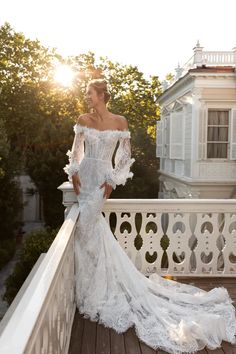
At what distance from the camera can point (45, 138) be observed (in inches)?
647

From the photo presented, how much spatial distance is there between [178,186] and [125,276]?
12942 millimetres

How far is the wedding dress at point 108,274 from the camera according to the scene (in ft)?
11.8

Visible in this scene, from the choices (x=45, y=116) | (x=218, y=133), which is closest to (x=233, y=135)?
(x=218, y=133)

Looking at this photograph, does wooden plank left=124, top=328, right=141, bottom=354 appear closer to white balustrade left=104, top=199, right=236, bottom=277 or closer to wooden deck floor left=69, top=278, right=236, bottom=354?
wooden deck floor left=69, top=278, right=236, bottom=354

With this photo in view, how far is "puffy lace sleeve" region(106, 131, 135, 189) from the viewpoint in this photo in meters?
3.84

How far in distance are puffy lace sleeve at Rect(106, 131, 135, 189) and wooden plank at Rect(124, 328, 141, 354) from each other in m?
1.31

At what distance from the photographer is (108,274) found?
3.79 meters

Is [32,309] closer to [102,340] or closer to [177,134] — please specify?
[102,340]

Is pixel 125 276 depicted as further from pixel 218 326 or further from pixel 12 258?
pixel 12 258

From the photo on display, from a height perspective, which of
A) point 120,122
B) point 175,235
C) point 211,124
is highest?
point 211,124

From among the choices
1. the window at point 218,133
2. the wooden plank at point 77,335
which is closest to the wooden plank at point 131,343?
the wooden plank at point 77,335

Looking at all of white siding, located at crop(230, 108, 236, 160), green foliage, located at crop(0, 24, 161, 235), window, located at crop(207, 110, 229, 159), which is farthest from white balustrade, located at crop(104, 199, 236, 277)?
green foliage, located at crop(0, 24, 161, 235)

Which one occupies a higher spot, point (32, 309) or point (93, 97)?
point (93, 97)

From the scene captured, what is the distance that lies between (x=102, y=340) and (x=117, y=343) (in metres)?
0.13
